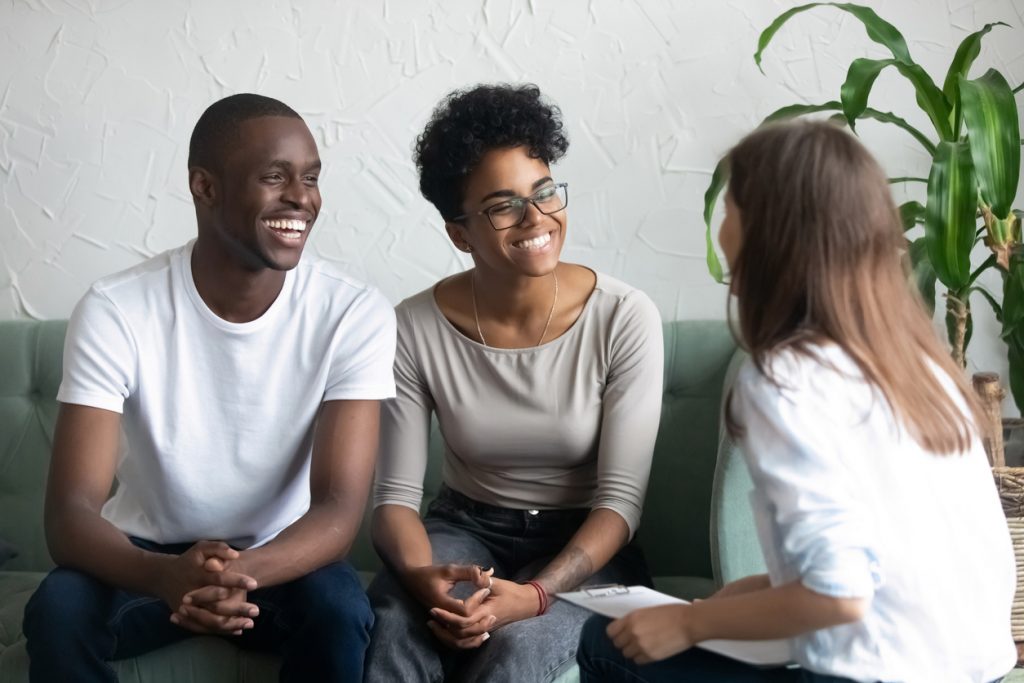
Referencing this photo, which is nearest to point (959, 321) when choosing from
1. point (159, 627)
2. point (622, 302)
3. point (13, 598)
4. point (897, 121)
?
point (897, 121)

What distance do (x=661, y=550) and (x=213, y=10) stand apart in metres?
1.26

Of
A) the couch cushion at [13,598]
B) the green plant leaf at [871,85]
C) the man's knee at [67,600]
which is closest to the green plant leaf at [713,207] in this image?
the green plant leaf at [871,85]

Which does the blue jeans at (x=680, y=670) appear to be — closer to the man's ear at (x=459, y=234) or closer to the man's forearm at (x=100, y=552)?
the man's forearm at (x=100, y=552)

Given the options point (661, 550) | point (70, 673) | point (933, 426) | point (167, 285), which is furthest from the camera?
point (661, 550)

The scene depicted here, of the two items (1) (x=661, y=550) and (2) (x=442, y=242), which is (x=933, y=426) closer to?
(1) (x=661, y=550)

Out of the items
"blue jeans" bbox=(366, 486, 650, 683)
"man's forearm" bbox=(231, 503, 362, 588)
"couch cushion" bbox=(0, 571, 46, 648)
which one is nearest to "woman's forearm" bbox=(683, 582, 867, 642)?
"blue jeans" bbox=(366, 486, 650, 683)

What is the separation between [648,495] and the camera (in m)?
2.08

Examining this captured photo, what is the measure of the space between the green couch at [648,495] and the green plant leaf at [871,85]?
462 millimetres

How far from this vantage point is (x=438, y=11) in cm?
223

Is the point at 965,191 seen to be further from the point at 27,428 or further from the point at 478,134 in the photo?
the point at 27,428

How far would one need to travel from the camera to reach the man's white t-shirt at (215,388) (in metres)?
1.75

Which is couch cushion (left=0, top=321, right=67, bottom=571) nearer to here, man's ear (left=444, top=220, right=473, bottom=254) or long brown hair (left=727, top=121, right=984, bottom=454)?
man's ear (left=444, top=220, right=473, bottom=254)

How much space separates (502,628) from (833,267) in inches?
28.1

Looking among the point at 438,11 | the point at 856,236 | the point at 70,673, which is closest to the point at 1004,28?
the point at 438,11
